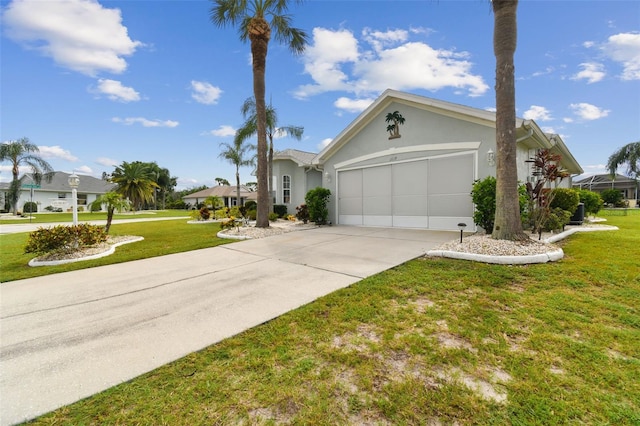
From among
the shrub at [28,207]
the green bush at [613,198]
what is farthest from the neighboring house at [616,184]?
the shrub at [28,207]

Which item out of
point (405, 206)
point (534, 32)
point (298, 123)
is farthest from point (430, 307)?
point (298, 123)

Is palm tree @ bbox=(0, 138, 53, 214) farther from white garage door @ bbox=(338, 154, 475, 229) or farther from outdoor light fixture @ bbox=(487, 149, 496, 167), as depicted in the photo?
outdoor light fixture @ bbox=(487, 149, 496, 167)

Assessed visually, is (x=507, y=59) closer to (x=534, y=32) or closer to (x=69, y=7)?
(x=534, y=32)

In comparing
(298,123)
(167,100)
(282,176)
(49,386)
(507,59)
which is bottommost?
(49,386)

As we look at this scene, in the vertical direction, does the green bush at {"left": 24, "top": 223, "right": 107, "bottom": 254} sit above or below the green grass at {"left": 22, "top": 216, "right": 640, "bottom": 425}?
above

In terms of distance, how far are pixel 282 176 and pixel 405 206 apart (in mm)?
9581

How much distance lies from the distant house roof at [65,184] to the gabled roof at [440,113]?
113 feet

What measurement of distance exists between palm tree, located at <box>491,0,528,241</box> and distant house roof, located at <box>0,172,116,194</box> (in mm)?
40881

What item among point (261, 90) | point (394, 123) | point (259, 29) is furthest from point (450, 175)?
point (259, 29)

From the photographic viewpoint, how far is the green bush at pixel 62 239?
6.41 metres

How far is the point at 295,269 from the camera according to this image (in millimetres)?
5379

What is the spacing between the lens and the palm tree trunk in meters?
10.6

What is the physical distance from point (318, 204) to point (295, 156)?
5.65 m

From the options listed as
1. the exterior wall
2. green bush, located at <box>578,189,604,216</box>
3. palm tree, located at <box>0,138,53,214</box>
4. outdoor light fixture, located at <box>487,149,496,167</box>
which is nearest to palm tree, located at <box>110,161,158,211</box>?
palm tree, located at <box>0,138,53,214</box>
